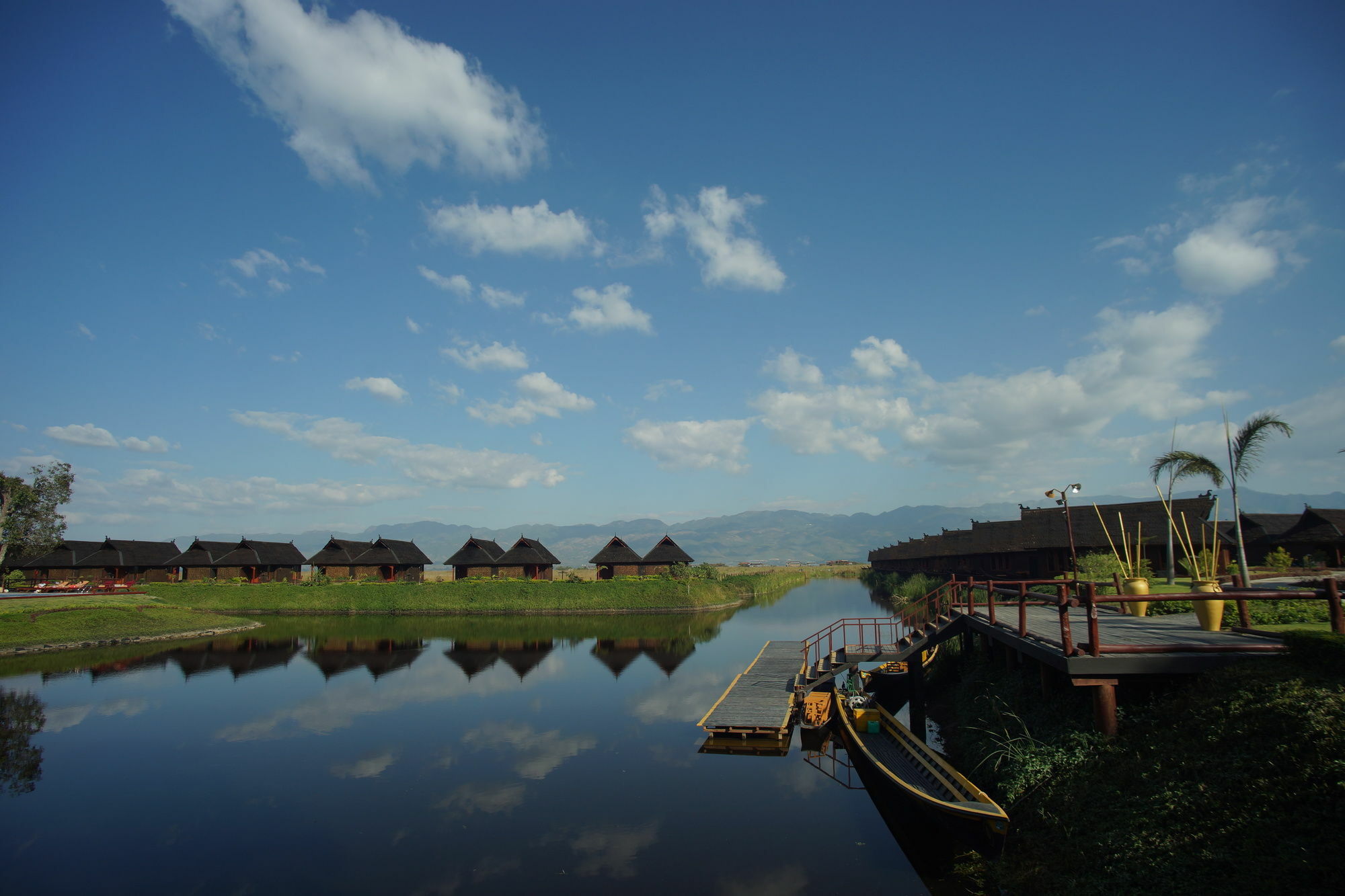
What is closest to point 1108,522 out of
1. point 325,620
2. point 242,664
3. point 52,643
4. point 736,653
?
point 736,653

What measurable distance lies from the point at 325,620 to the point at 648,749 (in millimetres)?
52856

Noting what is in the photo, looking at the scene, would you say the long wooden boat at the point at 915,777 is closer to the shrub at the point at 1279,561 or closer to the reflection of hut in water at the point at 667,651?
the reflection of hut in water at the point at 667,651

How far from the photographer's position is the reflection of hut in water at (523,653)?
37.3 meters

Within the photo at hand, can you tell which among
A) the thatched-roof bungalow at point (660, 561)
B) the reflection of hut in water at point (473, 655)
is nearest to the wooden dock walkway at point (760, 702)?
the reflection of hut in water at point (473, 655)

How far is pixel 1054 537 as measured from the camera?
4875cm

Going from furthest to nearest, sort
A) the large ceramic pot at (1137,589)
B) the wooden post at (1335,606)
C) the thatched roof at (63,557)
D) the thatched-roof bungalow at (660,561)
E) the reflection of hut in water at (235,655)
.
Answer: the thatched-roof bungalow at (660,561)
the thatched roof at (63,557)
the reflection of hut in water at (235,655)
the large ceramic pot at (1137,589)
the wooden post at (1335,606)

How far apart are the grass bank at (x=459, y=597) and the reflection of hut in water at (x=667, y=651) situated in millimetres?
20080

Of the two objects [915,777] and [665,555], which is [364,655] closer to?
[915,777]

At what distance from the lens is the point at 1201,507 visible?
48469 mm

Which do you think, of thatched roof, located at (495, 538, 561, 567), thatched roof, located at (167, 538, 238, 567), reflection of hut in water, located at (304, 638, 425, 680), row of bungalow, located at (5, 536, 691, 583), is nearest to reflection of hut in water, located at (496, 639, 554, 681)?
reflection of hut in water, located at (304, 638, 425, 680)

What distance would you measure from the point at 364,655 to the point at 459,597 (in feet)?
88.8

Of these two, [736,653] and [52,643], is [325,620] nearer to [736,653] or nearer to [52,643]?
[52,643]

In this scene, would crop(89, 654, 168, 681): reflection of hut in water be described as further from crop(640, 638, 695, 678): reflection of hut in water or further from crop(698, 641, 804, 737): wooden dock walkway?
crop(698, 641, 804, 737): wooden dock walkway

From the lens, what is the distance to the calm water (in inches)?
544
